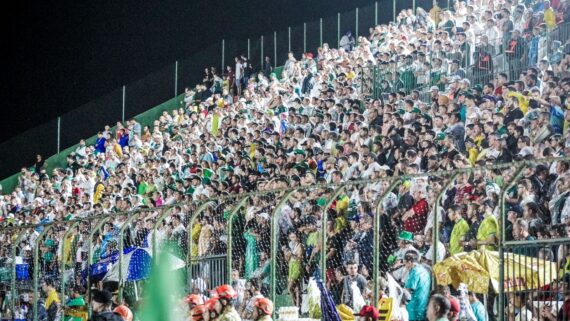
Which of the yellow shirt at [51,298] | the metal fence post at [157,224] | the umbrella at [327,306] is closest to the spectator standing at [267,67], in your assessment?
the yellow shirt at [51,298]

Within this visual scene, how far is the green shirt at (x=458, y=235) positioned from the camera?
12.3 meters

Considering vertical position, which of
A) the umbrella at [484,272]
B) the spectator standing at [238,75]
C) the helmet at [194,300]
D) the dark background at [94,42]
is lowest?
the helmet at [194,300]

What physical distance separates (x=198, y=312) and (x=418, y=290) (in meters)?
2.47

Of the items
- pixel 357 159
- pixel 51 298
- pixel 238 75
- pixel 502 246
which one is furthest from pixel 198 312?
pixel 238 75

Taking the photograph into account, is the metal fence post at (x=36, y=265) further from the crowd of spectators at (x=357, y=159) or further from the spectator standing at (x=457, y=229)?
the spectator standing at (x=457, y=229)

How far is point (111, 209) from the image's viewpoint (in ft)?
77.9

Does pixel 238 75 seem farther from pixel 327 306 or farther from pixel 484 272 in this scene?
pixel 484 272

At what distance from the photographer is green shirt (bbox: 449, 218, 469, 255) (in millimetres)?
12320

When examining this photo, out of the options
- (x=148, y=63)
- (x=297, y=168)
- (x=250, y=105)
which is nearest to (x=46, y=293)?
(x=297, y=168)

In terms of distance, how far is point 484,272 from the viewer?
11320 millimetres

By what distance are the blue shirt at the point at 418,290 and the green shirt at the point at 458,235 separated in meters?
0.40

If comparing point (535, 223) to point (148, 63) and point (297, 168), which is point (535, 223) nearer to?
point (297, 168)

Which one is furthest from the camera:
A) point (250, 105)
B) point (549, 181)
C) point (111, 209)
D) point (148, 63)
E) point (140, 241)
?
point (148, 63)

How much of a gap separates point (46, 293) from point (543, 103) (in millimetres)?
7566
